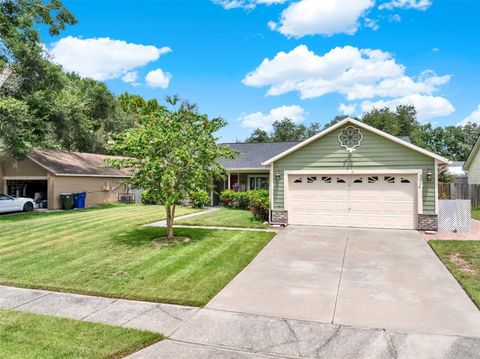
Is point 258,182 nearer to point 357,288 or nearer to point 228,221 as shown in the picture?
point 228,221

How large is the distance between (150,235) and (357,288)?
7.22m

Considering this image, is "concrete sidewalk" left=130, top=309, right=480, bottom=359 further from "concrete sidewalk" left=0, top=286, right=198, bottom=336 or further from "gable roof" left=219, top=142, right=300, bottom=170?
"gable roof" left=219, top=142, right=300, bottom=170

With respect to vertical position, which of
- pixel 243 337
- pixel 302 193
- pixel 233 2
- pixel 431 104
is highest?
pixel 431 104

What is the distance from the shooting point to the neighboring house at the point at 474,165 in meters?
23.2

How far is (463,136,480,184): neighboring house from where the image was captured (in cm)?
2323

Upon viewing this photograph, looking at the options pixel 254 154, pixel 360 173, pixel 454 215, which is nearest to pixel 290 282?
pixel 360 173

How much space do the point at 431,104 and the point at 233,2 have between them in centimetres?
5114

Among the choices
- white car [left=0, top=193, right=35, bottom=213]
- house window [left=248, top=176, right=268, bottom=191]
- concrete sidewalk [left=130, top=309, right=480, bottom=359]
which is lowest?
concrete sidewalk [left=130, top=309, right=480, bottom=359]

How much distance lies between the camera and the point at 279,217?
13898 millimetres

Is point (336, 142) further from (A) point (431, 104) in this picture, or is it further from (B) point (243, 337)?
(A) point (431, 104)

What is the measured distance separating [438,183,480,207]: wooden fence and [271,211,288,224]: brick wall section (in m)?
10.2

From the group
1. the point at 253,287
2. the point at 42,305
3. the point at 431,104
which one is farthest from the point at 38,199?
the point at 431,104

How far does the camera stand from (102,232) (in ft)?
40.5

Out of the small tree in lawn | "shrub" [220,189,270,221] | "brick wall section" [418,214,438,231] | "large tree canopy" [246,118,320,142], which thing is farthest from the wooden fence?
"large tree canopy" [246,118,320,142]
